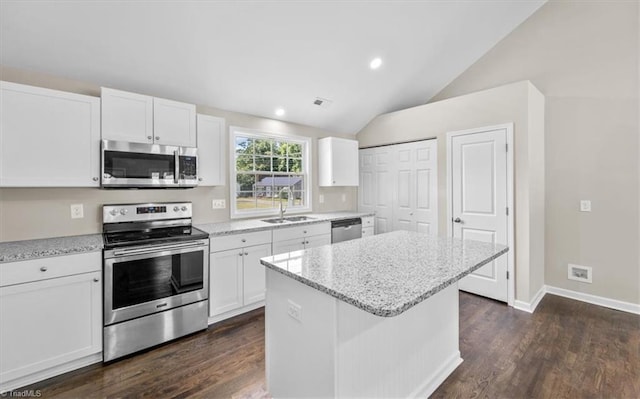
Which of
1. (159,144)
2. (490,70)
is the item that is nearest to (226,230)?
(159,144)

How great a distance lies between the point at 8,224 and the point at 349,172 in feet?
12.6

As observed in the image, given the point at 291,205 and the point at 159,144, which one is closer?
the point at 159,144

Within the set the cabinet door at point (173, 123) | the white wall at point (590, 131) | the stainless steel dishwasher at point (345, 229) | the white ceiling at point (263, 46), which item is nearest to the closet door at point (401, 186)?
the stainless steel dishwasher at point (345, 229)

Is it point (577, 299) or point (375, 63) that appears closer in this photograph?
point (577, 299)

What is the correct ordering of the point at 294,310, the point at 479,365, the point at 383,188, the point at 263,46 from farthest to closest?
the point at 383,188 → the point at 263,46 → the point at 479,365 → the point at 294,310

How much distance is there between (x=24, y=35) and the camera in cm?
216

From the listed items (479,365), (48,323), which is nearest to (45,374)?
(48,323)

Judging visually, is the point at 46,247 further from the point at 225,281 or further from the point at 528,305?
the point at 528,305

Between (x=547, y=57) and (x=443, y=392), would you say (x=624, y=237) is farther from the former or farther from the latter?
(x=443, y=392)

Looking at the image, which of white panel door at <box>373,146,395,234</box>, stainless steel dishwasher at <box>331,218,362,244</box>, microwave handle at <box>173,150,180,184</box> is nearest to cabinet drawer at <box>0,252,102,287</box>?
microwave handle at <box>173,150,180,184</box>

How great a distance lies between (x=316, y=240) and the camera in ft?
12.1

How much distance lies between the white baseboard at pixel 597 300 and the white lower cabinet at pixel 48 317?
4.84m

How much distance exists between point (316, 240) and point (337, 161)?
1.39 m

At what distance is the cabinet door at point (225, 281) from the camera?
2.77 meters
